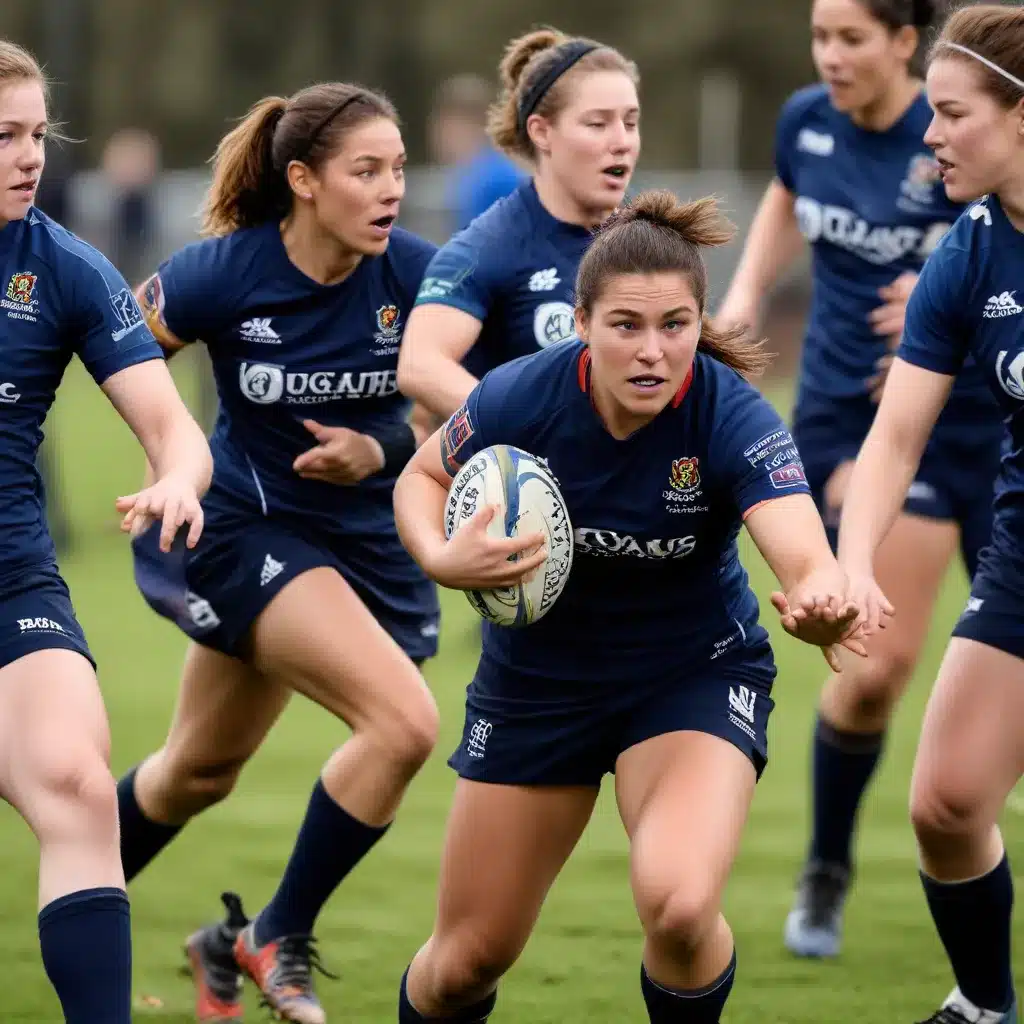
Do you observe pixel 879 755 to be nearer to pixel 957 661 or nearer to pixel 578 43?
pixel 957 661

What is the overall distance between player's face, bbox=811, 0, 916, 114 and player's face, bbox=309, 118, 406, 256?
1236mm

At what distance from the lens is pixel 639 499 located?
3896 mm

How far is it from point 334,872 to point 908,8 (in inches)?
106

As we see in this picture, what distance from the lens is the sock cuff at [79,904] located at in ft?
12.0

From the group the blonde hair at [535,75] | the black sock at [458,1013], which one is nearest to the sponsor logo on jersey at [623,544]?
the black sock at [458,1013]

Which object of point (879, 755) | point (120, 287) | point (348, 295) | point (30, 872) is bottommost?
point (30, 872)

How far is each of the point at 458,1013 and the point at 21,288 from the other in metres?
1.65

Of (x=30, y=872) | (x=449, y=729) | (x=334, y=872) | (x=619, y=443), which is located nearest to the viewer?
(x=619, y=443)

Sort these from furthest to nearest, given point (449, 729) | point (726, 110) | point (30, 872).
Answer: point (726, 110) → point (449, 729) → point (30, 872)

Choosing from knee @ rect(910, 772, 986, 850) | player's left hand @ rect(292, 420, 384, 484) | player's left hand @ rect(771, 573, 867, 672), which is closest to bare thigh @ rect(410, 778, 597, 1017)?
player's left hand @ rect(771, 573, 867, 672)

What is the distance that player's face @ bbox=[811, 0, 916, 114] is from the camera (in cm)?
543

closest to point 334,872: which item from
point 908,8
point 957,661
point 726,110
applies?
point 957,661

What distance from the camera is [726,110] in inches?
1214

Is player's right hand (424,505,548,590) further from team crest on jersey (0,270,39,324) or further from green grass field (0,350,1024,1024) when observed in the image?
green grass field (0,350,1024,1024)
